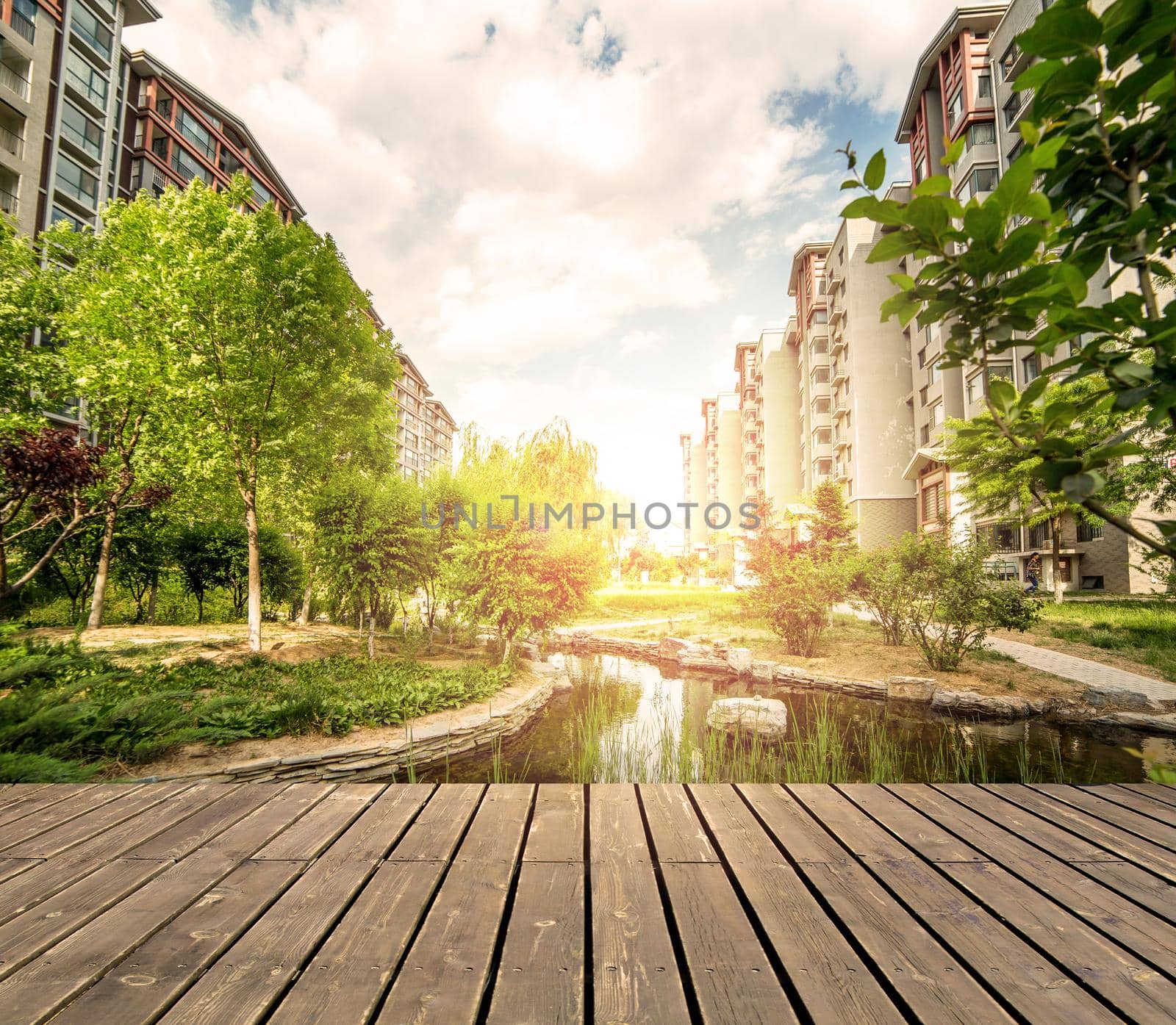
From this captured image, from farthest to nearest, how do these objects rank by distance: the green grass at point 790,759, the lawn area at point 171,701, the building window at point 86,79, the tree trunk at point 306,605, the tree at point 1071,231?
the building window at point 86,79
the tree trunk at point 306,605
the green grass at point 790,759
the lawn area at point 171,701
the tree at point 1071,231

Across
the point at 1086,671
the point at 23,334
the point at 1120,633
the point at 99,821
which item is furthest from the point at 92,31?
the point at 1120,633

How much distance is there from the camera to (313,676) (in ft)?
21.6

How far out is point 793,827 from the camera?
1.71 metres

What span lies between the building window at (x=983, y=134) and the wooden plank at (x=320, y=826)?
22998 millimetres

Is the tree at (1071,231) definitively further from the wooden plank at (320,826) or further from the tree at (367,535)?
the tree at (367,535)

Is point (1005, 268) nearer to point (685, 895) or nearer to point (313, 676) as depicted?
point (685, 895)

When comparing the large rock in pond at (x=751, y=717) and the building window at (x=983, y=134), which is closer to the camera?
the large rock in pond at (x=751, y=717)

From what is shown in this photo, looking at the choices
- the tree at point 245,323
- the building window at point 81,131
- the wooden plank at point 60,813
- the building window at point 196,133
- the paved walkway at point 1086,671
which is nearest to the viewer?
the wooden plank at point 60,813

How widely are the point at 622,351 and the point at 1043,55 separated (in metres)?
16.9

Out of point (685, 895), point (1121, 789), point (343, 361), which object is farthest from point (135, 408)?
point (1121, 789)

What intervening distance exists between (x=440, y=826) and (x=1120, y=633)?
38.0 feet

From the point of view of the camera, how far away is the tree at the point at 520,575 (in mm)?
8148

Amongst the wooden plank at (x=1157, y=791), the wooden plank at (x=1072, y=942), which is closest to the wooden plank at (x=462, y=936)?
the wooden plank at (x=1072, y=942)

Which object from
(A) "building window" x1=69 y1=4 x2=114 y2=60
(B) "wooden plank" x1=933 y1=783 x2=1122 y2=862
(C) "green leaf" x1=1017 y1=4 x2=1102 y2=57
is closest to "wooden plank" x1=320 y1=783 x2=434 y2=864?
(B) "wooden plank" x1=933 y1=783 x2=1122 y2=862
